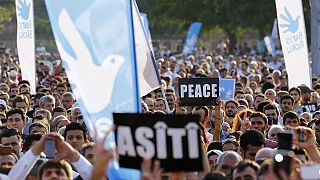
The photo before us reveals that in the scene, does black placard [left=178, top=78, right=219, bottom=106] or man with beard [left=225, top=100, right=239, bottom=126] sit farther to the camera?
man with beard [left=225, top=100, right=239, bottom=126]

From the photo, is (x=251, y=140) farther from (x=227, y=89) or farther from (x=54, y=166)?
(x=227, y=89)

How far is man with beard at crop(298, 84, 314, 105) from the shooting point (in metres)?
18.7

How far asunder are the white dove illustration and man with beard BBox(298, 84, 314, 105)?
10318mm

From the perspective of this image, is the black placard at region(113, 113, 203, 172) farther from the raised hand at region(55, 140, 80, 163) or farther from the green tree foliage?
the green tree foliage

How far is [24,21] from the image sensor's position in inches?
821

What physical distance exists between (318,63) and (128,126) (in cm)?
2045

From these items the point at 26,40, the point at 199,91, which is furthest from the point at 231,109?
the point at 26,40

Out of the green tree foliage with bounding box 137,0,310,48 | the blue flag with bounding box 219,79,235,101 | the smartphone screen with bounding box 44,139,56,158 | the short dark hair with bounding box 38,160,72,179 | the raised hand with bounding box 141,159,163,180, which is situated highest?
the green tree foliage with bounding box 137,0,310,48

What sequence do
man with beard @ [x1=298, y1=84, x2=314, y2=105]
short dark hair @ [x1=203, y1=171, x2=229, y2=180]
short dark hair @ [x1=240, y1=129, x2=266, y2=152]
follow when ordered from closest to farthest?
short dark hair @ [x1=203, y1=171, x2=229, y2=180]
short dark hair @ [x1=240, y1=129, x2=266, y2=152]
man with beard @ [x1=298, y1=84, x2=314, y2=105]

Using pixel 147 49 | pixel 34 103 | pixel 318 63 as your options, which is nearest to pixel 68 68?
pixel 147 49

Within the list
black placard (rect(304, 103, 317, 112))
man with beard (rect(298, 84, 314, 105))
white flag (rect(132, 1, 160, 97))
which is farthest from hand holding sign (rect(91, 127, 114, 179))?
man with beard (rect(298, 84, 314, 105))

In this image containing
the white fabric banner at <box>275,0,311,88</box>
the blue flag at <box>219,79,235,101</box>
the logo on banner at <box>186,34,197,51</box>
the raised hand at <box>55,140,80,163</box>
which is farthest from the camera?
the logo on banner at <box>186,34,197,51</box>

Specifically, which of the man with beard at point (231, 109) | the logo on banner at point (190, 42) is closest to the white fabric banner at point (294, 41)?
the man with beard at point (231, 109)

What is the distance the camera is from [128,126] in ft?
25.0
